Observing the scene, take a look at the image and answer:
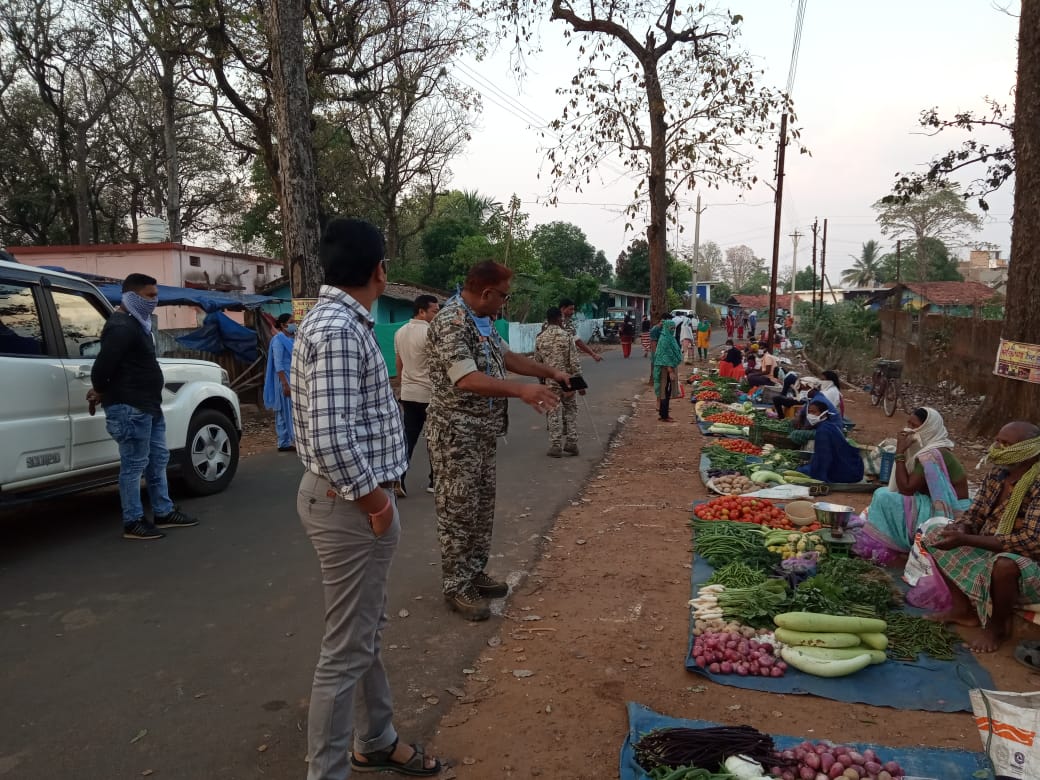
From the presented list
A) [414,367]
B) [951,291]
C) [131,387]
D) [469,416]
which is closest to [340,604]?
[469,416]

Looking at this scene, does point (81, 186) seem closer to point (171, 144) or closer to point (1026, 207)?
point (171, 144)

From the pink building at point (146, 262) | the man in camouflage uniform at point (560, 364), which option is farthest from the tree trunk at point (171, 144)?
the man in camouflage uniform at point (560, 364)

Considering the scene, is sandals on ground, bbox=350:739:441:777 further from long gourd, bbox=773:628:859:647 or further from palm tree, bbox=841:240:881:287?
palm tree, bbox=841:240:881:287

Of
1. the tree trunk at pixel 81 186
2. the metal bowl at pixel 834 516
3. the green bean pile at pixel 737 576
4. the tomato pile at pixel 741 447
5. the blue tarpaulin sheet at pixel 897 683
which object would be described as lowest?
the tomato pile at pixel 741 447

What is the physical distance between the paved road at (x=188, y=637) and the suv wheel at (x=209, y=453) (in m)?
0.23

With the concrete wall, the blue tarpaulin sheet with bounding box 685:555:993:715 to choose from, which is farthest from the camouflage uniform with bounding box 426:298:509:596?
the concrete wall

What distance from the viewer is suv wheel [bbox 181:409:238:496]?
23.2ft

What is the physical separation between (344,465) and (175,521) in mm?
4681

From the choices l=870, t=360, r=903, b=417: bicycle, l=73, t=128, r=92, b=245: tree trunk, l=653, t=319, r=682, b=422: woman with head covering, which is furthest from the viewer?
l=73, t=128, r=92, b=245: tree trunk

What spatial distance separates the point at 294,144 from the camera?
9.78 meters

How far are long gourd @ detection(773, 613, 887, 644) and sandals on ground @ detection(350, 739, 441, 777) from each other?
2.26 metres

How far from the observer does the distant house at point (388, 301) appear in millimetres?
22812

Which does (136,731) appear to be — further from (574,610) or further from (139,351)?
(139,351)

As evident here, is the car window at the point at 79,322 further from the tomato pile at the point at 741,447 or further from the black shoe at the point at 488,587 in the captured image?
the tomato pile at the point at 741,447
